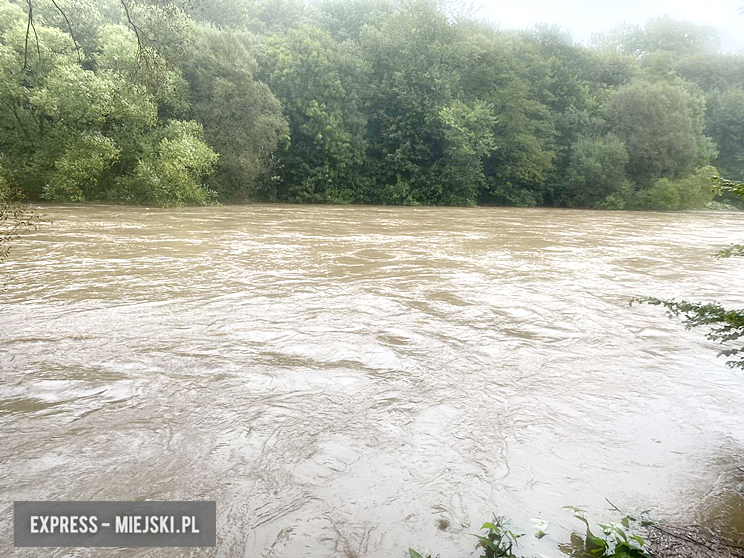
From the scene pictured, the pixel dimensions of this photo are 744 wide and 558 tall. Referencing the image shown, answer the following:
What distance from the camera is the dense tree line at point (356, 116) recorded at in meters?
22.0

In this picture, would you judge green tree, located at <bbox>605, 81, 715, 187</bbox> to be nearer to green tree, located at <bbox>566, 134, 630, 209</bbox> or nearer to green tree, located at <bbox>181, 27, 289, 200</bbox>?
green tree, located at <bbox>566, 134, 630, 209</bbox>

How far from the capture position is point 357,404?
361cm

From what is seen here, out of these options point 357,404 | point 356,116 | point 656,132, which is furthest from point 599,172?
point 357,404

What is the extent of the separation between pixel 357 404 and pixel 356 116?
30.2 m

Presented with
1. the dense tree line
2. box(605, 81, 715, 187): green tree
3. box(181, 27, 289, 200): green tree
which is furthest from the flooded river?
box(605, 81, 715, 187): green tree

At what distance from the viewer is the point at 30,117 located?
22.5 metres

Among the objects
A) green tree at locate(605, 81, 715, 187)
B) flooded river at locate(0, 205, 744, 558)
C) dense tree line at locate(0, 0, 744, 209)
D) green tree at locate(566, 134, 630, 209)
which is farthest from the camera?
green tree at locate(605, 81, 715, 187)

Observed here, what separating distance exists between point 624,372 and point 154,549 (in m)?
3.71

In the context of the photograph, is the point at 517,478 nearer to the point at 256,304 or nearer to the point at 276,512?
the point at 276,512

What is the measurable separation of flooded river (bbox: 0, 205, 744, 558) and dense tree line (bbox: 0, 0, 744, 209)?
16.6 metres

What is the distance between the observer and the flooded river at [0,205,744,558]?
2.49 meters

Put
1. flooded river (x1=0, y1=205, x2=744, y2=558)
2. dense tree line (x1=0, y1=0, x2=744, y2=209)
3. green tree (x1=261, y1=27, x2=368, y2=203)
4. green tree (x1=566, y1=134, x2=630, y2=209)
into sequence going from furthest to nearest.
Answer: green tree (x1=566, y1=134, x2=630, y2=209) < green tree (x1=261, y1=27, x2=368, y2=203) < dense tree line (x1=0, y1=0, x2=744, y2=209) < flooded river (x1=0, y1=205, x2=744, y2=558)

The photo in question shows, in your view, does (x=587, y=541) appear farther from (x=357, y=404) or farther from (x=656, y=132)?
(x=656, y=132)

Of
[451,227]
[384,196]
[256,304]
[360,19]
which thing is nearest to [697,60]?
[360,19]
